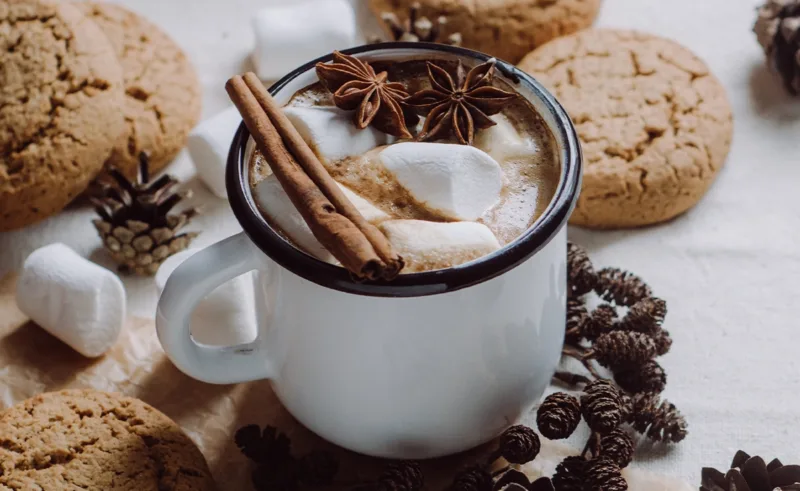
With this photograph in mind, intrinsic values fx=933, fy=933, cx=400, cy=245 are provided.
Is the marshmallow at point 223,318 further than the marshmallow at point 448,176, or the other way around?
the marshmallow at point 223,318

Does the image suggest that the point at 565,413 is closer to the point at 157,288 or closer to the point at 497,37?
the point at 157,288

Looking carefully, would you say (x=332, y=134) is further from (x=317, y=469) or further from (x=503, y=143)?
(x=317, y=469)

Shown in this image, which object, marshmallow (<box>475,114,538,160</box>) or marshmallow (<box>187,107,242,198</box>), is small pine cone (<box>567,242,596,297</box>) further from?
marshmallow (<box>187,107,242,198</box>)

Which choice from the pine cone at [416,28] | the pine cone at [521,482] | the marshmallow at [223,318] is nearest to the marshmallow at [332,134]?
the marshmallow at [223,318]

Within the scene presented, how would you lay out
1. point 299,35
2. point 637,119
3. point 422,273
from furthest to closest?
point 299,35 → point 637,119 → point 422,273

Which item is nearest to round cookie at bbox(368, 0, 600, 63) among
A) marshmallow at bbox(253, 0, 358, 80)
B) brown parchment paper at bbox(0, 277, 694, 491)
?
marshmallow at bbox(253, 0, 358, 80)

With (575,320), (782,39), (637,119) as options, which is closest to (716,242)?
(637,119)

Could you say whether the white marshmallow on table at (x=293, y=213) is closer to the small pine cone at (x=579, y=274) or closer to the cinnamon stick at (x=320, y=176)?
the cinnamon stick at (x=320, y=176)

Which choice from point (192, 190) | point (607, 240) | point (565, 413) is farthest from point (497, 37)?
point (565, 413)
